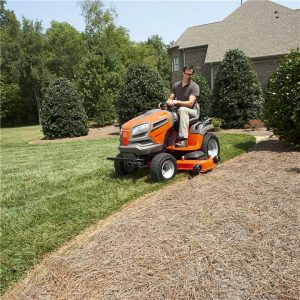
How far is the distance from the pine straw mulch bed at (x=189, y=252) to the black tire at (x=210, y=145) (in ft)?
5.02

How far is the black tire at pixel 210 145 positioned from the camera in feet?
21.0

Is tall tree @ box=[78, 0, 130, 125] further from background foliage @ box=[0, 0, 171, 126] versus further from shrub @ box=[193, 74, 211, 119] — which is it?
background foliage @ box=[0, 0, 171, 126]

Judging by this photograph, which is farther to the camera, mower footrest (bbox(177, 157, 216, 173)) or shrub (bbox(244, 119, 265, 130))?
shrub (bbox(244, 119, 265, 130))

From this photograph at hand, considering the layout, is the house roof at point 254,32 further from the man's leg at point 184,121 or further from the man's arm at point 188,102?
the man's leg at point 184,121

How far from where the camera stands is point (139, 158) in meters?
5.80

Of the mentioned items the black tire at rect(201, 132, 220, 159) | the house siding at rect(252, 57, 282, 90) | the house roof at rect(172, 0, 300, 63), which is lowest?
the black tire at rect(201, 132, 220, 159)

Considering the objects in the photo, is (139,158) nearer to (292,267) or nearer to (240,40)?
(292,267)

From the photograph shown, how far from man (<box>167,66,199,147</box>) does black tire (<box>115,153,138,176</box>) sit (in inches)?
40.2

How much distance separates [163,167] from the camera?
234 inches

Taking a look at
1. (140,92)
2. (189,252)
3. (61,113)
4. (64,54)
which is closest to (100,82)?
(61,113)

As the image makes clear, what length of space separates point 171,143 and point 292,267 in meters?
3.63

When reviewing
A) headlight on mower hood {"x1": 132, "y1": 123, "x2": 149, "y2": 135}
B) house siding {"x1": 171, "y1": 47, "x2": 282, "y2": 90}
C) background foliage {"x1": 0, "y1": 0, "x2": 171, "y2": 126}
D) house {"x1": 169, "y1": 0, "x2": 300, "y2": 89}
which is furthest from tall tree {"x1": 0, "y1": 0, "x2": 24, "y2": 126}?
headlight on mower hood {"x1": 132, "y1": 123, "x2": 149, "y2": 135}

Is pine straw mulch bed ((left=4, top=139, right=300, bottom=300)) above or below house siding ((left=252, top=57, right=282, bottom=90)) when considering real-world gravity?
below

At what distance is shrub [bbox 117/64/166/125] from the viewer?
1390 centimetres
